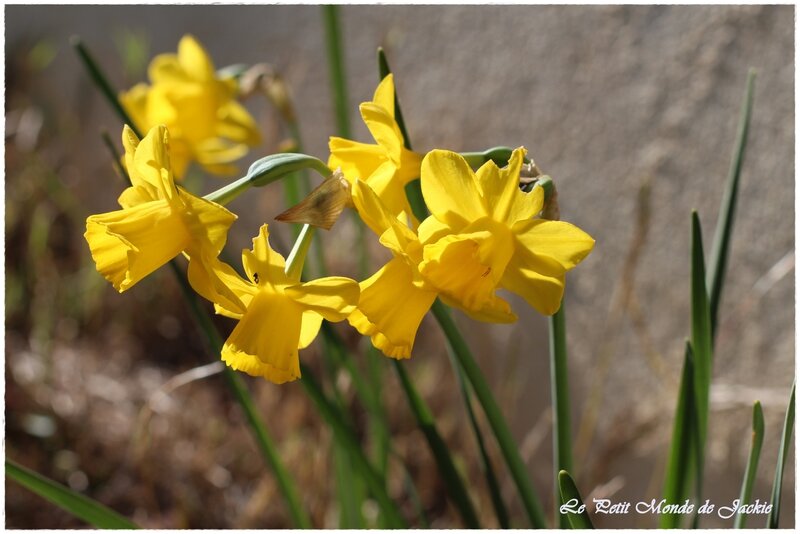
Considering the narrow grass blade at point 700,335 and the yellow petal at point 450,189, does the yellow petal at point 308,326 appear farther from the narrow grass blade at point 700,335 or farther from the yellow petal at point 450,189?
the narrow grass blade at point 700,335

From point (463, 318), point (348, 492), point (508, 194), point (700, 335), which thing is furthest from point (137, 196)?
point (463, 318)

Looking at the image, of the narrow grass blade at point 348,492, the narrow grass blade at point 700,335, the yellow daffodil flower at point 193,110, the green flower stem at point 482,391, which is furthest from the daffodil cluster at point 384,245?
the narrow grass blade at point 348,492

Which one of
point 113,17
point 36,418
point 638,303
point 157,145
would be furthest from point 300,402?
point 157,145

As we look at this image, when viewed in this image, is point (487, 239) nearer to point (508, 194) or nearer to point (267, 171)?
point (508, 194)

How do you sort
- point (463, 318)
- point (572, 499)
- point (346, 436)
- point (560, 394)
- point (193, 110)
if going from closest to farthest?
1. point (572, 499)
2. point (560, 394)
3. point (346, 436)
4. point (193, 110)
5. point (463, 318)

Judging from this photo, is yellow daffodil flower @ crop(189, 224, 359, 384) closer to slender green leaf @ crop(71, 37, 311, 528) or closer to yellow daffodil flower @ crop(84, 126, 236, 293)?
yellow daffodil flower @ crop(84, 126, 236, 293)

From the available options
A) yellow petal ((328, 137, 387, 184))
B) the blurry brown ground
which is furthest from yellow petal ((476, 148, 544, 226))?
the blurry brown ground

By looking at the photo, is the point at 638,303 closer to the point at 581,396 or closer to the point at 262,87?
the point at 581,396
